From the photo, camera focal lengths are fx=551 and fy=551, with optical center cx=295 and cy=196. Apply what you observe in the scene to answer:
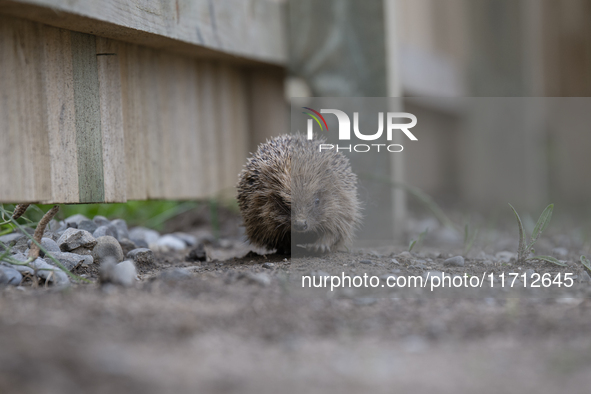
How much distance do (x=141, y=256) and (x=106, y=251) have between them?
0.75 ft

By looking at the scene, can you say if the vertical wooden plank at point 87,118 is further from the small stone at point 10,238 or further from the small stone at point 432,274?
the small stone at point 432,274

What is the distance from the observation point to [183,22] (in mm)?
3836

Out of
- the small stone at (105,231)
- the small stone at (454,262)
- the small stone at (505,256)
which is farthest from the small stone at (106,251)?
the small stone at (505,256)

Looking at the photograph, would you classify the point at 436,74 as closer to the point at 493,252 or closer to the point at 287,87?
the point at 287,87

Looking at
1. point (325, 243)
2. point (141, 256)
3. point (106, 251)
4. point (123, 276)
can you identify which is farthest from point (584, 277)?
point (106, 251)

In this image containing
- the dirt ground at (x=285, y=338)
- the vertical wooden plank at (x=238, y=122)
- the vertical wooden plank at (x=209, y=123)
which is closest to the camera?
the dirt ground at (x=285, y=338)

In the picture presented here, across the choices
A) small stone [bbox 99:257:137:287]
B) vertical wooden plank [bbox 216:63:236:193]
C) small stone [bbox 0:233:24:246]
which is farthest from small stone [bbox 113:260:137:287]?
vertical wooden plank [bbox 216:63:236:193]

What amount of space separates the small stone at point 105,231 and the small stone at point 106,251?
35 centimetres

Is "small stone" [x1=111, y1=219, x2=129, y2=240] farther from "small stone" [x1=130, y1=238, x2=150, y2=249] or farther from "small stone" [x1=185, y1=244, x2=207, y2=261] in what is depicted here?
"small stone" [x1=185, y1=244, x2=207, y2=261]

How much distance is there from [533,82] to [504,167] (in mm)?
1354

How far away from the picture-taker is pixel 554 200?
839 cm

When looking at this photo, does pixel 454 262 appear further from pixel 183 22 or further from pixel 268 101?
pixel 268 101

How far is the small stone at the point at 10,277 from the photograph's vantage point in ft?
9.20

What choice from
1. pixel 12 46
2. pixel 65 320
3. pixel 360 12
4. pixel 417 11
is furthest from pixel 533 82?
pixel 65 320
